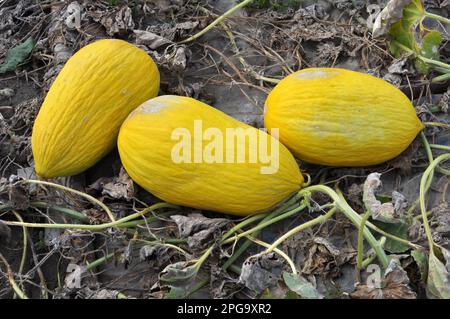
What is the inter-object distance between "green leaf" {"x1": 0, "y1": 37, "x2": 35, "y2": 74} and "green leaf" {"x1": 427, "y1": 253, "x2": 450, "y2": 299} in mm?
2245

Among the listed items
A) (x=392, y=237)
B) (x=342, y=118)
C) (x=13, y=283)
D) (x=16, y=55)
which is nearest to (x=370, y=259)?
(x=392, y=237)

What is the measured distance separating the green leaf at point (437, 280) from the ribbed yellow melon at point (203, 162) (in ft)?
2.03

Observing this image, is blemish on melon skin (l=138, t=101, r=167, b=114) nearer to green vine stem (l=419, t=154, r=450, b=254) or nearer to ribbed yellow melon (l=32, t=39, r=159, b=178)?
ribbed yellow melon (l=32, t=39, r=159, b=178)

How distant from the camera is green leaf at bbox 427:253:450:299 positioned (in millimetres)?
2342

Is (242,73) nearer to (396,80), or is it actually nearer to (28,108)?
(396,80)

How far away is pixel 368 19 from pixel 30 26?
1795 millimetres

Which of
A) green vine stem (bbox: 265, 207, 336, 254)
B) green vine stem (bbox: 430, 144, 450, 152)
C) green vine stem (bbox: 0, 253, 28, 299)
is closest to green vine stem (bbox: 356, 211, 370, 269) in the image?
green vine stem (bbox: 265, 207, 336, 254)

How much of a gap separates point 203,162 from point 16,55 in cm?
141

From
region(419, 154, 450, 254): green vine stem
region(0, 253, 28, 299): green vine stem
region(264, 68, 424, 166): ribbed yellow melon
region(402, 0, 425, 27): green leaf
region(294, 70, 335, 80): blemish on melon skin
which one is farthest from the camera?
region(402, 0, 425, 27): green leaf

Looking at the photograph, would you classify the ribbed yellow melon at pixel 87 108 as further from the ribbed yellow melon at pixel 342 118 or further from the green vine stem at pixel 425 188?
the green vine stem at pixel 425 188

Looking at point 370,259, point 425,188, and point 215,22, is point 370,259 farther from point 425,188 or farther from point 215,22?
point 215,22

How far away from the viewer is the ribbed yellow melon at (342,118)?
8.82 ft

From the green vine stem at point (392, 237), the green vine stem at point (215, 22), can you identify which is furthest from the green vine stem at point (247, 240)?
the green vine stem at point (215, 22)

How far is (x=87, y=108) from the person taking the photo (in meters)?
2.80
